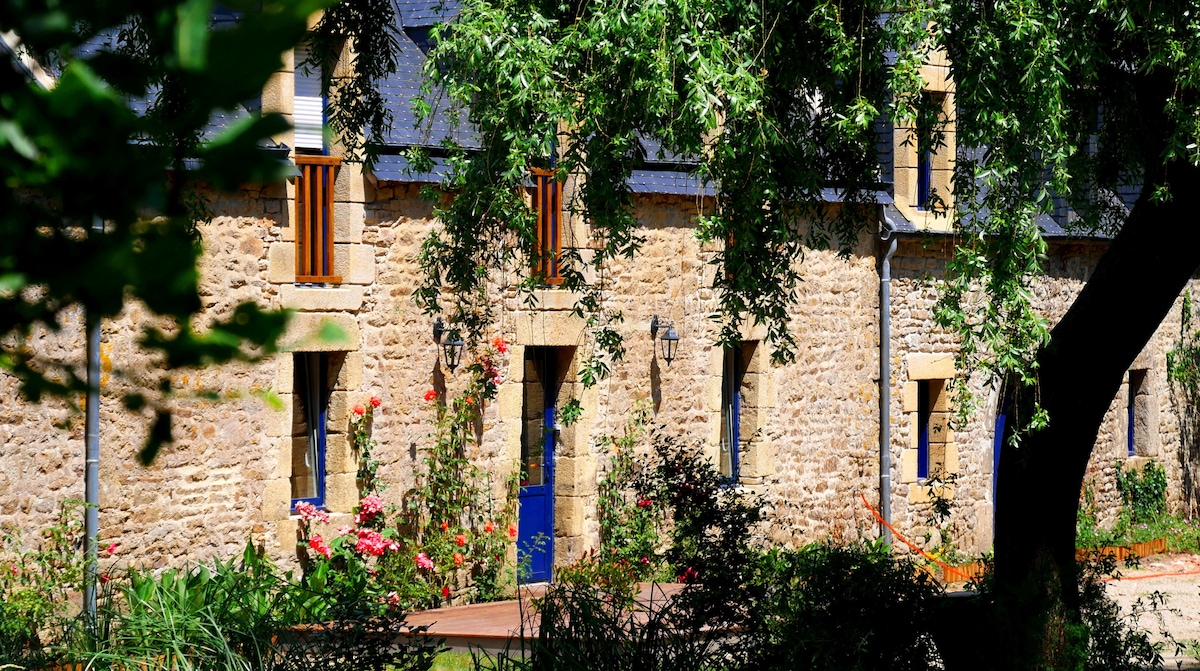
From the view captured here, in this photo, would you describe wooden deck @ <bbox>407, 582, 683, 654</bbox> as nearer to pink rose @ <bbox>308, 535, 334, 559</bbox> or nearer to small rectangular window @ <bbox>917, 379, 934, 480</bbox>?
pink rose @ <bbox>308, 535, 334, 559</bbox>

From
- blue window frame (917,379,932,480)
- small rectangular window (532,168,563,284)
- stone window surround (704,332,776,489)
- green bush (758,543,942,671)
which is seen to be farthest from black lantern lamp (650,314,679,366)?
green bush (758,543,942,671)

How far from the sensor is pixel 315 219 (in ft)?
30.9

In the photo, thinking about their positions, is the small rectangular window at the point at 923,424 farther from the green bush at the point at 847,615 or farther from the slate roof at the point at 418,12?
the green bush at the point at 847,615

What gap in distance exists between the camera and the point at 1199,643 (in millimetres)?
8789

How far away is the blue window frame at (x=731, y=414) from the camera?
1251cm

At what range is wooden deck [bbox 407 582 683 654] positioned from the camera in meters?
7.96

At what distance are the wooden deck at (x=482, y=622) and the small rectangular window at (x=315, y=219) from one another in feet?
8.36

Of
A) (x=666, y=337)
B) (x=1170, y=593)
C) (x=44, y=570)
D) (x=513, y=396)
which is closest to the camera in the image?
(x=44, y=570)

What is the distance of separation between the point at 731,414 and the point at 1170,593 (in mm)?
4217

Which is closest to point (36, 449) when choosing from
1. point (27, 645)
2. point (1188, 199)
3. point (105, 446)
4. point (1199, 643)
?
point (105, 446)

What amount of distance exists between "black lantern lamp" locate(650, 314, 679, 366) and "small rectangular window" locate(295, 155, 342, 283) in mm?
3095

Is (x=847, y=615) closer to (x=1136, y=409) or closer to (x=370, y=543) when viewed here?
(x=370, y=543)

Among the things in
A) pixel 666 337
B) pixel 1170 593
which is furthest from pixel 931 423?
pixel 666 337

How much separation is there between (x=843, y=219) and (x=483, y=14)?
237 centimetres
